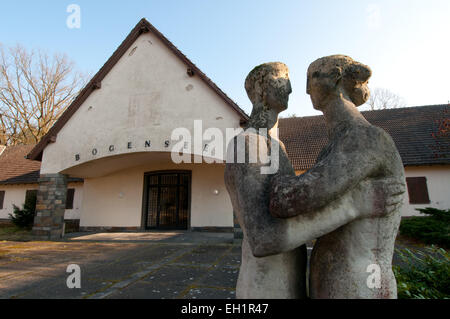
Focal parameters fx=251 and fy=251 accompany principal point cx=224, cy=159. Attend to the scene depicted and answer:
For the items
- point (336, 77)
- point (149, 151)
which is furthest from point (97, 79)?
point (336, 77)

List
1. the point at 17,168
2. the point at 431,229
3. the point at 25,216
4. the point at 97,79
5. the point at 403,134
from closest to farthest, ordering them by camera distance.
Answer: the point at 431,229, the point at 97,79, the point at 25,216, the point at 403,134, the point at 17,168

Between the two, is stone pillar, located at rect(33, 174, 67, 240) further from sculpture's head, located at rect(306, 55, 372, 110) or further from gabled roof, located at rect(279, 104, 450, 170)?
sculpture's head, located at rect(306, 55, 372, 110)

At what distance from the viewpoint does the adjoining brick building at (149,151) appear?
7824 mm

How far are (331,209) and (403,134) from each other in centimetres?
1376

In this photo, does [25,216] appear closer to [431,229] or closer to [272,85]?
[272,85]

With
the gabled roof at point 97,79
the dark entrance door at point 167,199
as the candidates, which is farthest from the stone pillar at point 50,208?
the dark entrance door at point 167,199

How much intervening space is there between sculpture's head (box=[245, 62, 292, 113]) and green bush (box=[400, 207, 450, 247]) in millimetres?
7343

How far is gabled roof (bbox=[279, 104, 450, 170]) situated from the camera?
10453 mm

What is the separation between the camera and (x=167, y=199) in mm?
10758

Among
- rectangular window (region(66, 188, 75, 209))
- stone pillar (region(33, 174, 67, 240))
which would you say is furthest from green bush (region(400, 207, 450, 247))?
rectangular window (region(66, 188, 75, 209))

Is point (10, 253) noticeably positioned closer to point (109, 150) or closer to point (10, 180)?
point (109, 150)

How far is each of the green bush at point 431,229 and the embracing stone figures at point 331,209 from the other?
715 cm

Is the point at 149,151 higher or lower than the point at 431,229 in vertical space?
higher

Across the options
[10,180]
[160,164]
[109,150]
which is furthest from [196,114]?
[10,180]
